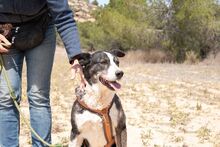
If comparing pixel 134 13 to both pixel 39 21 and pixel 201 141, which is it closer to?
pixel 201 141

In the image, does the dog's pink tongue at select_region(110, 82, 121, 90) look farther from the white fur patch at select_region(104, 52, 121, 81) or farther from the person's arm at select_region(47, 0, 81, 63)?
the person's arm at select_region(47, 0, 81, 63)

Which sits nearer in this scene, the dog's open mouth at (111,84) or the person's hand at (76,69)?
the person's hand at (76,69)

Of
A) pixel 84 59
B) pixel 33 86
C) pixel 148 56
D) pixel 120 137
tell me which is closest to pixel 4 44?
pixel 33 86

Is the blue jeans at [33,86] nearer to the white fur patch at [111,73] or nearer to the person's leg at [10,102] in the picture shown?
the person's leg at [10,102]

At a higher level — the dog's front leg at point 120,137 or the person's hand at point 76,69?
the person's hand at point 76,69

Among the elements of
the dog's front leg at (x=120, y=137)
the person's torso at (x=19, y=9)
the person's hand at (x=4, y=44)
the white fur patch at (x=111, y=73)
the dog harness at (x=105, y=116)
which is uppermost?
the person's torso at (x=19, y=9)

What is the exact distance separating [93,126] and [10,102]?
758mm

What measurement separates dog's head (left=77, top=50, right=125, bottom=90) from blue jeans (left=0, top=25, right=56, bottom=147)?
0.31 metres

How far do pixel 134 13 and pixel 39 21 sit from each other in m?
22.6

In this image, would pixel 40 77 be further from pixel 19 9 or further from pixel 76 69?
pixel 19 9

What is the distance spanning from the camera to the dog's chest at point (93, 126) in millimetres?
4352

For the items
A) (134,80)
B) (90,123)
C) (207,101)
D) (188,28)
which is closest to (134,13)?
(188,28)

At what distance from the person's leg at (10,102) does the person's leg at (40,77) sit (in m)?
0.09

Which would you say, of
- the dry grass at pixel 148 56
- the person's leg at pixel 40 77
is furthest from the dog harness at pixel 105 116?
the dry grass at pixel 148 56
